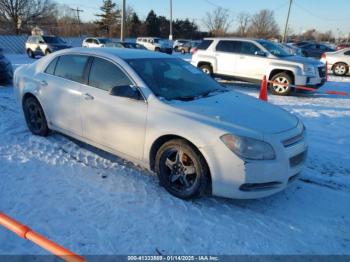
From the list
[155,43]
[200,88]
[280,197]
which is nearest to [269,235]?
[280,197]

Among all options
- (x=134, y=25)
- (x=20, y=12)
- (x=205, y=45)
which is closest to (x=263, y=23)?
(x=134, y=25)

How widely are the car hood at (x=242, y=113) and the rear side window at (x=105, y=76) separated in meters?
0.88

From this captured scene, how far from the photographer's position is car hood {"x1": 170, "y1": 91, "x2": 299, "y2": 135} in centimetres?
Answer: 356

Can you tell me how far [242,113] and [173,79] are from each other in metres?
1.14

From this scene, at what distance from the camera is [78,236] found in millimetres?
3105

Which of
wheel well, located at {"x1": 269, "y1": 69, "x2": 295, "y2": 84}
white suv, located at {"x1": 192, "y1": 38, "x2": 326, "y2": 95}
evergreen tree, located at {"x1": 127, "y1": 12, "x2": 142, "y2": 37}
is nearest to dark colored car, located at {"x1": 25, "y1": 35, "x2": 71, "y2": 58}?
white suv, located at {"x1": 192, "y1": 38, "x2": 326, "y2": 95}

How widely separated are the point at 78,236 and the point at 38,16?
58.8 meters

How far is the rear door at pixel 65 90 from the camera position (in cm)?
472

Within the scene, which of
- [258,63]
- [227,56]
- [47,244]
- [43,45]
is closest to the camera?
[47,244]

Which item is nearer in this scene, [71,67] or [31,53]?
[71,67]

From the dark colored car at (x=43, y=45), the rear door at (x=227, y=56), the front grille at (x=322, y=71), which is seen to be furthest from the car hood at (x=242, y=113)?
the dark colored car at (x=43, y=45)

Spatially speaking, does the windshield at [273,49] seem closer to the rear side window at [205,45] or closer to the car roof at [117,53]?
the rear side window at [205,45]

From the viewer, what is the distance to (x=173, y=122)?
3686 mm

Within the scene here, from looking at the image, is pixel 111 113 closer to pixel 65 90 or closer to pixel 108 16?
pixel 65 90
